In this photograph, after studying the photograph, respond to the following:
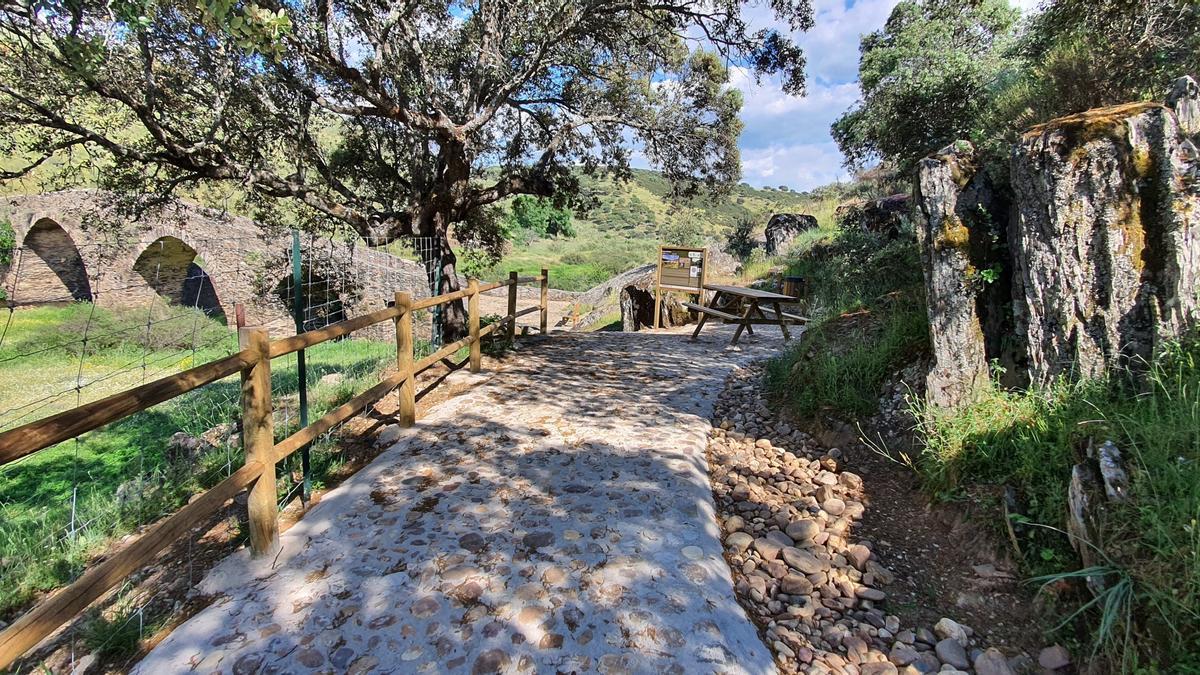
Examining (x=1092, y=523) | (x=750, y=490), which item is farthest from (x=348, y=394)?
(x=1092, y=523)

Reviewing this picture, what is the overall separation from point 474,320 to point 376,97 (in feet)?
8.23

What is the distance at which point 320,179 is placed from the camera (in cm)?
846

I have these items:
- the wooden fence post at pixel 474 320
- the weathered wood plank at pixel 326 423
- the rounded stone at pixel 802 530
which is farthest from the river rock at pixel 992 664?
the wooden fence post at pixel 474 320

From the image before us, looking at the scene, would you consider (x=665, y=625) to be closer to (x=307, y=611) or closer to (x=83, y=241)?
(x=307, y=611)

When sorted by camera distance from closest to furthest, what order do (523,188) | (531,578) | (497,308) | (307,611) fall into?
(307,611), (531,578), (523,188), (497,308)

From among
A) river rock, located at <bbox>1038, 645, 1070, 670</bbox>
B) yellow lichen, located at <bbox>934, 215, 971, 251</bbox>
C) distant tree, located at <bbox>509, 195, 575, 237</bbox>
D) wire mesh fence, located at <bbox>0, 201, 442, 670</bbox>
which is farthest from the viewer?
distant tree, located at <bbox>509, 195, 575, 237</bbox>

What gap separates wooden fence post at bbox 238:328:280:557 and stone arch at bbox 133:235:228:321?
23545 mm

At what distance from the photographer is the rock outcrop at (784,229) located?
18.5m

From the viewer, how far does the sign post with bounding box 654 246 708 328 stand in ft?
34.6

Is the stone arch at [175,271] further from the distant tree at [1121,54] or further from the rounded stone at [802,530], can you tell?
the distant tree at [1121,54]

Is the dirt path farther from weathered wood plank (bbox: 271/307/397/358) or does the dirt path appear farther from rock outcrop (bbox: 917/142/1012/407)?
weathered wood plank (bbox: 271/307/397/358)

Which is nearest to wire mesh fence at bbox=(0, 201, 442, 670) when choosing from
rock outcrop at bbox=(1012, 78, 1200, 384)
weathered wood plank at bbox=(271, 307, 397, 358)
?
weathered wood plank at bbox=(271, 307, 397, 358)

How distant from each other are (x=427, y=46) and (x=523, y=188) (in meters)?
2.18

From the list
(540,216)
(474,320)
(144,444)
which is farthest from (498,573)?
(540,216)
